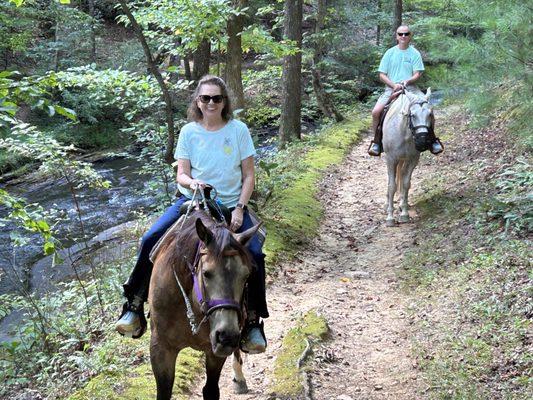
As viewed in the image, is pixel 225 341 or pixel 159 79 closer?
pixel 225 341

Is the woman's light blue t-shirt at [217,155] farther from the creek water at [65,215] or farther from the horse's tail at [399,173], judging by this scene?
the horse's tail at [399,173]

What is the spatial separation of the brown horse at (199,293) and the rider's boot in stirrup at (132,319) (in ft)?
1.47

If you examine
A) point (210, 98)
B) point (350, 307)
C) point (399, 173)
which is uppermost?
point (210, 98)

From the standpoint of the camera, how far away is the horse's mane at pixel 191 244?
11.4 feet

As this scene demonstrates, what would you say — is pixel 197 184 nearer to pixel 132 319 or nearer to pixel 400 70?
pixel 132 319

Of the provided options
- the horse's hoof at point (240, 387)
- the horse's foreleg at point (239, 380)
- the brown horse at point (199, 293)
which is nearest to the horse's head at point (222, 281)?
the brown horse at point (199, 293)

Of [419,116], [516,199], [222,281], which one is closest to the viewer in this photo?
[222,281]

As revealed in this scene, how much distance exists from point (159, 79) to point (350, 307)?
4.26 meters

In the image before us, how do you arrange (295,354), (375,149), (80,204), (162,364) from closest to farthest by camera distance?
(162,364) → (295,354) → (375,149) → (80,204)

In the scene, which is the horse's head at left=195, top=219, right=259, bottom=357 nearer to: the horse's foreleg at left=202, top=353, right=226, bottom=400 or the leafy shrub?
the horse's foreleg at left=202, top=353, right=226, bottom=400

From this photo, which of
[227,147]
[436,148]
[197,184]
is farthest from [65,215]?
[436,148]

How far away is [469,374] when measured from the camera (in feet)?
15.8

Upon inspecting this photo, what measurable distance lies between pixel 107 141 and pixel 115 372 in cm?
1938

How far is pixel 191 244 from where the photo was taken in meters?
3.81
